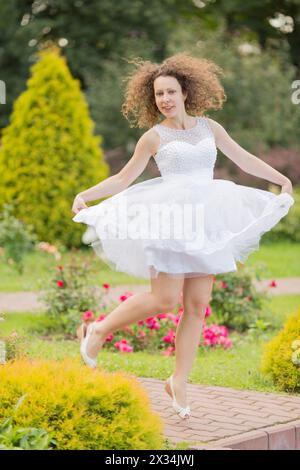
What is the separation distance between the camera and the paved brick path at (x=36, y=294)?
30.7 feet

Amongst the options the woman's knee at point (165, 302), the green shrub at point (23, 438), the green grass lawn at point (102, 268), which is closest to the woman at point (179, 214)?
the woman's knee at point (165, 302)

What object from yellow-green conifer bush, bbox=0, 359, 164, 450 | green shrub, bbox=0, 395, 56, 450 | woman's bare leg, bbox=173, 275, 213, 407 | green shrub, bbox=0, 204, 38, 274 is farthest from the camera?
green shrub, bbox=0, 204, 38, 274

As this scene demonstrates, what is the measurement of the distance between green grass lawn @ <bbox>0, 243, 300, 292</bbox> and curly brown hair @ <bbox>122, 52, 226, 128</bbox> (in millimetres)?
3873

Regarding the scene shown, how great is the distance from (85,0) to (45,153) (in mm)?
11738

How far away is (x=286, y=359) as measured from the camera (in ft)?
17.2

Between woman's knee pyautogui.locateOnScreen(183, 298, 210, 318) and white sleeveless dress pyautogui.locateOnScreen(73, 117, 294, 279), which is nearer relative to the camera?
white sleeveless dress pyautogui.locateOnScreen(73, 117, 294, 279)

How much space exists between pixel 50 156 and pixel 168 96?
10159mm

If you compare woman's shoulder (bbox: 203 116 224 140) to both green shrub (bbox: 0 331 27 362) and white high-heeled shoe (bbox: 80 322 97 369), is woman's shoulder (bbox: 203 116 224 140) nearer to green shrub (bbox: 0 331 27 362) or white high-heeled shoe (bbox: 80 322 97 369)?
white high-heeled shoe (bbox: 80 322 97 369)

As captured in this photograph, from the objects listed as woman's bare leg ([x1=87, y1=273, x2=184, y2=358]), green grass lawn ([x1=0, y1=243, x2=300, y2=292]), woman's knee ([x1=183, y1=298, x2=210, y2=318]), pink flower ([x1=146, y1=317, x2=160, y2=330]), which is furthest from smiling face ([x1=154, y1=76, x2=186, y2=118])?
green grass lawn ([x1=0, y1=243, x2=300, y2=292])

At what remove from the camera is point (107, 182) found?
179 inches

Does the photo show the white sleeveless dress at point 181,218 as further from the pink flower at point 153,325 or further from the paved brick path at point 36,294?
the paved brick path at point 36,294

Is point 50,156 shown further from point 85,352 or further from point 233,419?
point 233,419

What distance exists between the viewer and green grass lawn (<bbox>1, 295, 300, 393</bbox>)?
5.56 m
